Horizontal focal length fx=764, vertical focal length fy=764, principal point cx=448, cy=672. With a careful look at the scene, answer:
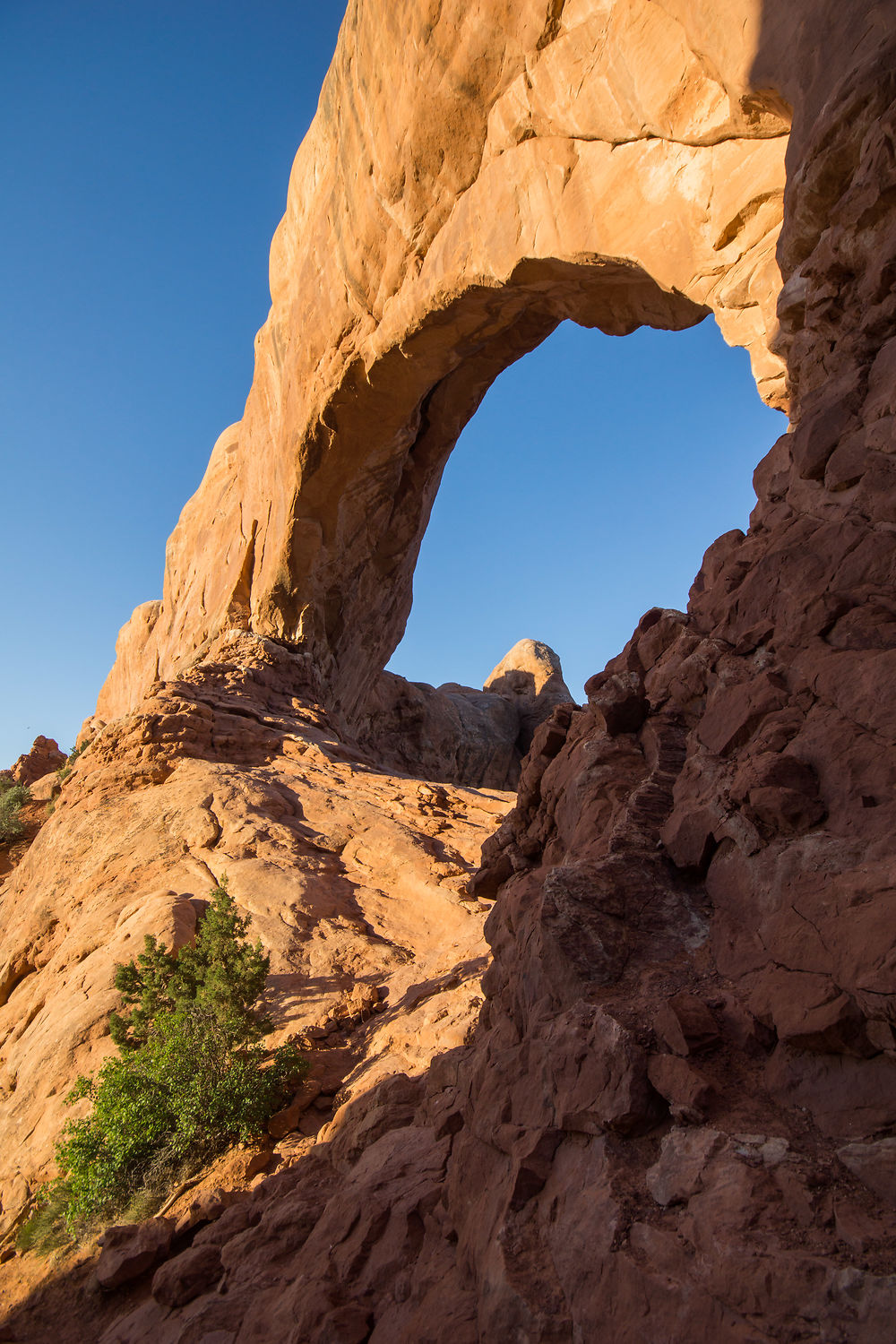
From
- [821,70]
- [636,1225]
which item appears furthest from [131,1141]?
[821,70]

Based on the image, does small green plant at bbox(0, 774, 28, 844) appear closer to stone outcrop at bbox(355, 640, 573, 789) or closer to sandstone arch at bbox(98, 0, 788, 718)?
sandstone arch at bbox(98, 0, 788, 718)

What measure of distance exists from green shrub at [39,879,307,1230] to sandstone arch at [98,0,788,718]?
277 inches

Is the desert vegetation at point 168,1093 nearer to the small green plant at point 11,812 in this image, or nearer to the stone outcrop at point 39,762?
the small green plant at point 11,812

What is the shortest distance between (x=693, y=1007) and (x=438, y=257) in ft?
38.4

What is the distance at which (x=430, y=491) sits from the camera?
19125 millimetres

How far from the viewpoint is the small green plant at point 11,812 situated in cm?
1519

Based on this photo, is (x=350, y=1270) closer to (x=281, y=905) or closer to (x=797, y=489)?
(x=797, y=489)

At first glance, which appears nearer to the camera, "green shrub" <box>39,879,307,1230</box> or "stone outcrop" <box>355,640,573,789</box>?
"green shrub" <box>39,879,307,1230</box>

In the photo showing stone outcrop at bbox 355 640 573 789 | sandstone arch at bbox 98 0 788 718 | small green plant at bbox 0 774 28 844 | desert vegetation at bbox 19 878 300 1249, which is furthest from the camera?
stone outcrop at bbox 355 640 573 789

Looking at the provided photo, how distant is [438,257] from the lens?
11672mm

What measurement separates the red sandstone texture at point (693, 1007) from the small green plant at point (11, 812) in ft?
31.5

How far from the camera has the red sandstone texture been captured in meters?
2.27

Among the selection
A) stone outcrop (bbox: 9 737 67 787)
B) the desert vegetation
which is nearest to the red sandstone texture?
the desert vegetation

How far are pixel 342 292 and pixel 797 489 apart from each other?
12066 mm
